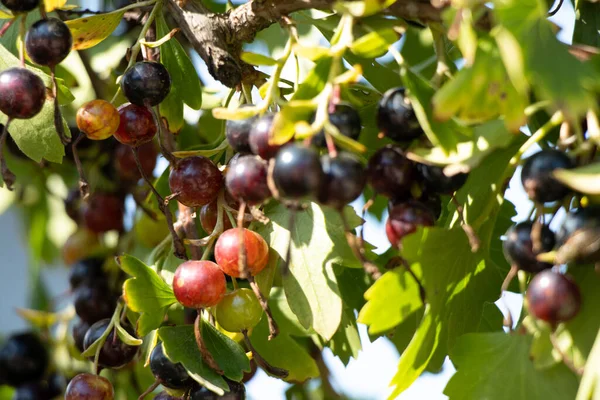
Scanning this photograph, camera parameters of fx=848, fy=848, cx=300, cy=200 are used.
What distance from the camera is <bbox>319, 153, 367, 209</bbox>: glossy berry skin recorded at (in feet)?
2.18

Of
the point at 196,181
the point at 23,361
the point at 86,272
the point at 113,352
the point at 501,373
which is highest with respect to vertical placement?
the point at 196,181

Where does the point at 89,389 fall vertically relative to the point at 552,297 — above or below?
below

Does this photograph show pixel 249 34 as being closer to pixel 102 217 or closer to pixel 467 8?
pixel 467 8

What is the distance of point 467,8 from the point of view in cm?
66

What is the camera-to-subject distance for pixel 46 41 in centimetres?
85

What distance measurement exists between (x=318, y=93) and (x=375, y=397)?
1.48 m

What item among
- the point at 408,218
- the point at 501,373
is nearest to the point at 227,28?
the point at 408,218

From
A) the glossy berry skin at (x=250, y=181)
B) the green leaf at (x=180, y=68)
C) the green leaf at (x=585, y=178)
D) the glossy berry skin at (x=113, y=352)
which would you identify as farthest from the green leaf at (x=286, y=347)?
the green leaf at (x=585, y=178)

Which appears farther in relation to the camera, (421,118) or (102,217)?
(102,217)

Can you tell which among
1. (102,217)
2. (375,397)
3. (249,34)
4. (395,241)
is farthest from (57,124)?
(375,397)

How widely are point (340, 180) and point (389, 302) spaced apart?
0.16m

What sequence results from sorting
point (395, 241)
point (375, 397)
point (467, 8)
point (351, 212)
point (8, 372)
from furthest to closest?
1. point (375, 397)
2. point (8, 372)
3. point (351, 212)
4. point (395, 241)
5. point (467, 8)

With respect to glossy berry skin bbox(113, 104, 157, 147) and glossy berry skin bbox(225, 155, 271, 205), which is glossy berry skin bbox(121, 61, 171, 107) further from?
glossy berry skin bbox(225, 155, 271, 205)

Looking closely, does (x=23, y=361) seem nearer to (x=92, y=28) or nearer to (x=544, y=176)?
(x=92, y=28)
